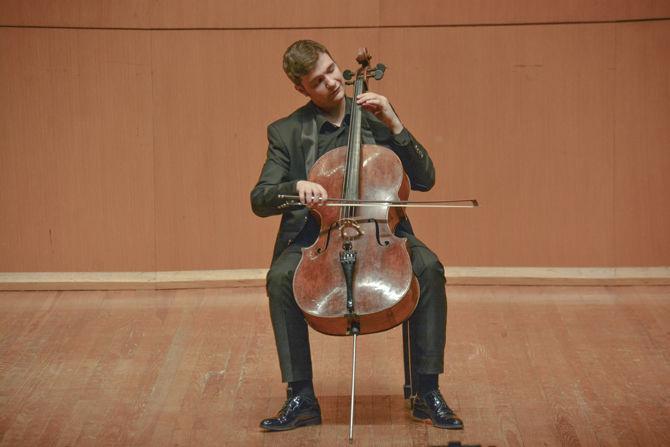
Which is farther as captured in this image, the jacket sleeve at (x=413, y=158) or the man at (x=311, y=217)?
the jacket sleeve at (x=413, y=158)

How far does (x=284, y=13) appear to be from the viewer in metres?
3.87

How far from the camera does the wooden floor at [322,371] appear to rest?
2.41m

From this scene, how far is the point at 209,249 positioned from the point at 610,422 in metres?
2.02

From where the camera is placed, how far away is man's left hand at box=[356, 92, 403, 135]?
2.39 meters

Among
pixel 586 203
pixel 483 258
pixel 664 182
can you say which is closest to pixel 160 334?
pixel 483 258

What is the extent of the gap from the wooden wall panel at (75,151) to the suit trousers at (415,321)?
1.68m

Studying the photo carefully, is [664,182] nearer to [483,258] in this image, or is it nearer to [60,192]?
[483,258]

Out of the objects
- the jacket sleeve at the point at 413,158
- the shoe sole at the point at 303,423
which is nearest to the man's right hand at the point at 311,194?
the jacket sleeve at the point at 413,158

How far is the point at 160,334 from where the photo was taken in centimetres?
332

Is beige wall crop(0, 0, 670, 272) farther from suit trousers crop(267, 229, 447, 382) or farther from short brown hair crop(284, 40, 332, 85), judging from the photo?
suit trousers crop(267, 229, 447, 382)

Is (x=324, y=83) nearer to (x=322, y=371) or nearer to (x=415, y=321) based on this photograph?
(x=415, y=321)

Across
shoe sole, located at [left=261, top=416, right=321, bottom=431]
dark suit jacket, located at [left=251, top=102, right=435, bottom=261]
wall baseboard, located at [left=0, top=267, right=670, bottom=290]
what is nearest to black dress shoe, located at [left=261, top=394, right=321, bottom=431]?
shoe sole, located at [left=261, top=416, right=321, bottom=431]

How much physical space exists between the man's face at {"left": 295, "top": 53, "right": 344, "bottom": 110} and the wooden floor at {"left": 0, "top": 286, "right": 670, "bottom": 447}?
82 cm

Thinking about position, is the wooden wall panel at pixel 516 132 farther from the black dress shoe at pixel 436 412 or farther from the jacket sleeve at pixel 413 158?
the black dress shoe at pixel 436 412
